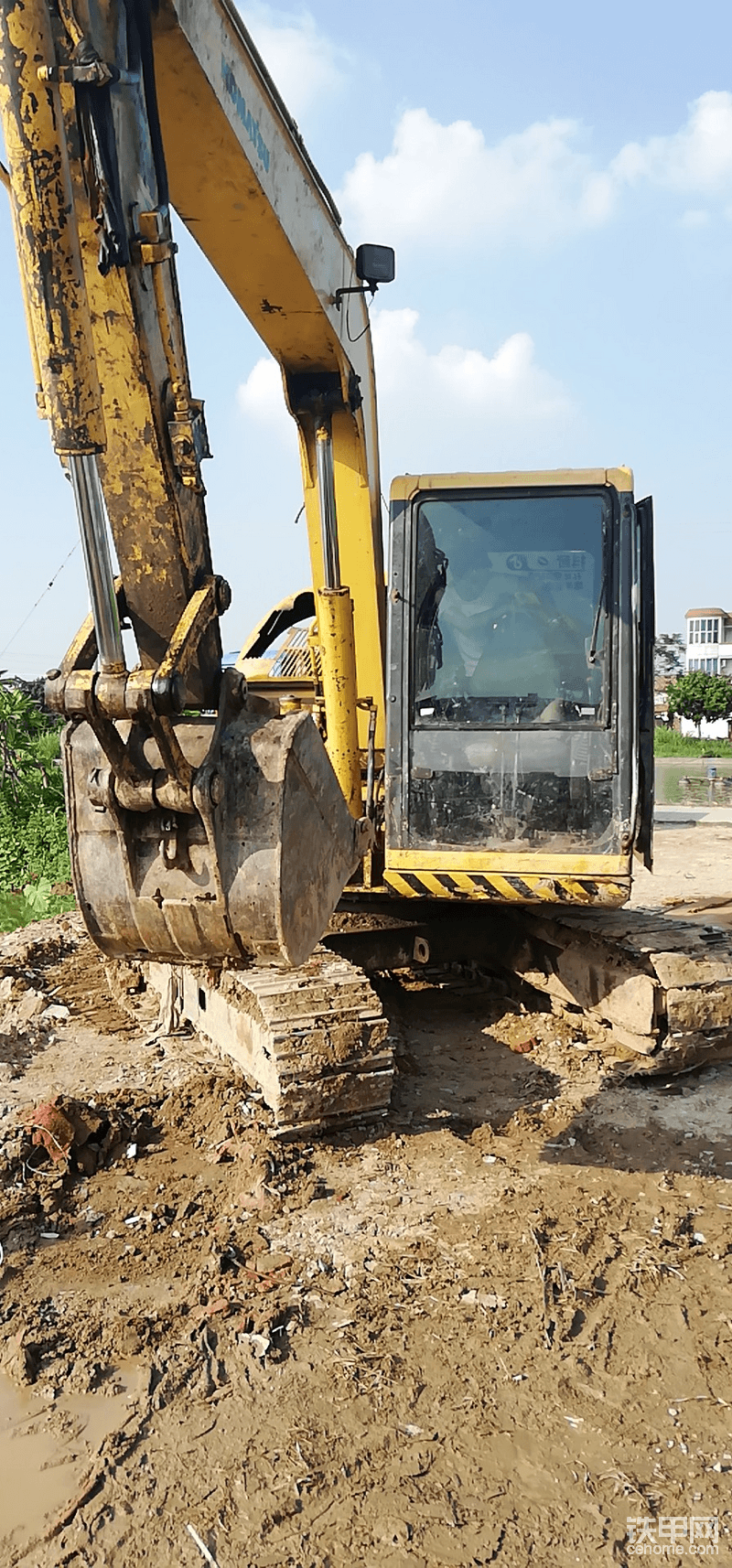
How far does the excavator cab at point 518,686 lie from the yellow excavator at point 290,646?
0.01 metres

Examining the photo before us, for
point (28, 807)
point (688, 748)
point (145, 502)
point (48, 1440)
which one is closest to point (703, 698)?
point (688, 748)

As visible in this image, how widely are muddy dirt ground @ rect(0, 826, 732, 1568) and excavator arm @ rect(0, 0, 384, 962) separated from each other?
123 cm

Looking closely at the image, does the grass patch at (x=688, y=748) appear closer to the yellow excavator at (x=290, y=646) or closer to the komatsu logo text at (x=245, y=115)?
the yellow excavator at (x=290, y=646)

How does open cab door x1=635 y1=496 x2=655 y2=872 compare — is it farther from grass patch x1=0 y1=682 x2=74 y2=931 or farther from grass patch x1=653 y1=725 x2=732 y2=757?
grass patch x1=653 y1=725 x2=732 y2=757

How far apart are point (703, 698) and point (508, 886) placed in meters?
37.3

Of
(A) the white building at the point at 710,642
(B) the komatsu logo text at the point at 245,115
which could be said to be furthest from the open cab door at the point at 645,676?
(A) the white building at the point at 710,642

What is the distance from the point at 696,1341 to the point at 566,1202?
838mm

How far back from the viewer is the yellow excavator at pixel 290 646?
8.29 ft

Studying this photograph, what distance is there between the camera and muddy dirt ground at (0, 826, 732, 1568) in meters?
2.47

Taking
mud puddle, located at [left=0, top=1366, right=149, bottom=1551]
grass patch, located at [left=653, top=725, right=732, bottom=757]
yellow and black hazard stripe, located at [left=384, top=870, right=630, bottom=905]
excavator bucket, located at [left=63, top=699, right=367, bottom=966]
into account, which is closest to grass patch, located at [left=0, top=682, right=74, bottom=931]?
yellow and black hazard stripe, located at [left=384, top=870, right=630, bottom=905]

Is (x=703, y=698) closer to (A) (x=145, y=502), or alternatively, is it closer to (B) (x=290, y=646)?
(B) (x=290, y=646)

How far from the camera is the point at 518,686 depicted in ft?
15.6

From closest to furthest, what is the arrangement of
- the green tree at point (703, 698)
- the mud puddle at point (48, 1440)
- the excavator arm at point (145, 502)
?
1. the excavator arm at point (145, 502)
2. the mud puddle at point (48, 1440)
3. the green tree at point (703, 698)

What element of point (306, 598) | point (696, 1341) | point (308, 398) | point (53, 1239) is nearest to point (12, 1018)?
point (53, 1239)
